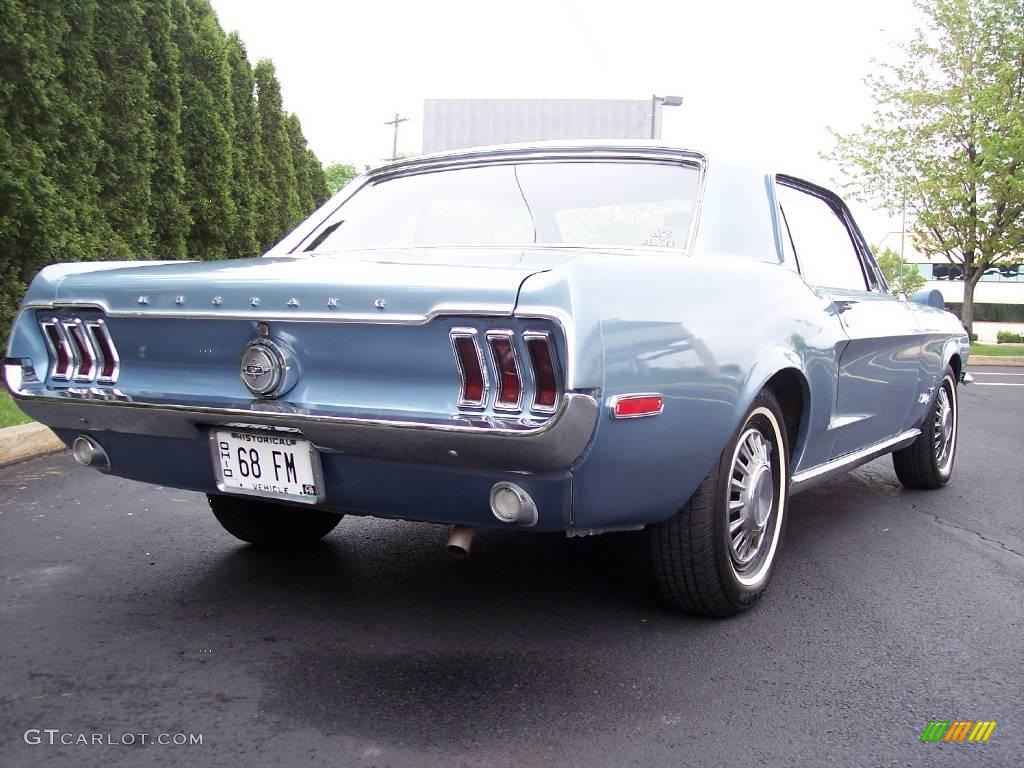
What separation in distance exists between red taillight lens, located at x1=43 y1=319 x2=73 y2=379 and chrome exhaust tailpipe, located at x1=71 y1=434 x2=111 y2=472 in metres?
0.20

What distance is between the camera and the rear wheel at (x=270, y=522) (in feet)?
11.7

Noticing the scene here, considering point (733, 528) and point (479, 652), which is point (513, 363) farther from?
point (733, 528)

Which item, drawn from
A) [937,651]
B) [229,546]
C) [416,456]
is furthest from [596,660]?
[229,546]

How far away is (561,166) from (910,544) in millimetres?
2192

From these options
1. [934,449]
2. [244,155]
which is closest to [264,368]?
[934,449]

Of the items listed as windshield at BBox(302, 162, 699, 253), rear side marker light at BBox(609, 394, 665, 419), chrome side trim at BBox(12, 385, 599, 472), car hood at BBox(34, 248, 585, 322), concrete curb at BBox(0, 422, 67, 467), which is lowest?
concrete curb at BBox(0, 422, 67, 467)

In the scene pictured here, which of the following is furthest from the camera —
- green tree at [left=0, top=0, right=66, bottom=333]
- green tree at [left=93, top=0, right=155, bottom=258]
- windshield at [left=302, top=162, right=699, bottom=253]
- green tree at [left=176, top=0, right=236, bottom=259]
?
green tree at [left=176, top=0, right=236, bottom=259]

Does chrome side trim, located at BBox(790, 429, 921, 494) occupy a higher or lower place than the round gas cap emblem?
lower

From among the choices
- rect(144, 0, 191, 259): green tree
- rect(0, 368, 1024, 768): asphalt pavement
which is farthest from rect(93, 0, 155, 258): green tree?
rect(0, 368, 1024, 768): asphalt pavement

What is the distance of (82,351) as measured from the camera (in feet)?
9.77

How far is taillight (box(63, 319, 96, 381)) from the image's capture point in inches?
116

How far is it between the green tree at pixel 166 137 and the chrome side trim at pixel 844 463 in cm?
904

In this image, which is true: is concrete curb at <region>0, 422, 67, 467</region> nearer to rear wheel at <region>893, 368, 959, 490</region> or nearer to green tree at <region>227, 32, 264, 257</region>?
rear wheel at <region>893, 368, 959, 490</region>

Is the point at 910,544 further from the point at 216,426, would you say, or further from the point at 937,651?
the point at 216,426
